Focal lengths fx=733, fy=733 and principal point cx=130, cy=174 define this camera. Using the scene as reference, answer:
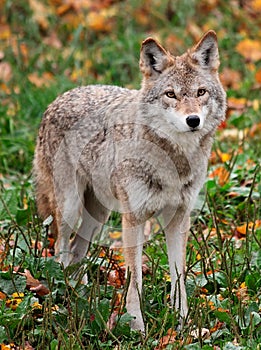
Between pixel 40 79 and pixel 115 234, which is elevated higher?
pixel 40 79

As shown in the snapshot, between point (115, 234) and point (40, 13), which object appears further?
point (40, 13)

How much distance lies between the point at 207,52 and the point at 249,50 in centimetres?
615

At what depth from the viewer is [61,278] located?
17.8 feet

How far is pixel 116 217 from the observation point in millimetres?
6965

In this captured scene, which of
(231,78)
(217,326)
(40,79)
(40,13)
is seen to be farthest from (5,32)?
(217,326)

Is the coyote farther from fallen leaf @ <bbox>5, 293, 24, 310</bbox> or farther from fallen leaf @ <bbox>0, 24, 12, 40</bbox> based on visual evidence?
fallen leaf @ <bbox>0, 24, 12, 40</bbox>

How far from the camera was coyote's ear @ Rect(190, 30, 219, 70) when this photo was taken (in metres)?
5.32

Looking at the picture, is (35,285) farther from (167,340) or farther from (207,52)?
(207,52)

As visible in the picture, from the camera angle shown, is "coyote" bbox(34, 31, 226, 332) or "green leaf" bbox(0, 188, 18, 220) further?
"green leaf" bbox(0, 188, 18, 220)

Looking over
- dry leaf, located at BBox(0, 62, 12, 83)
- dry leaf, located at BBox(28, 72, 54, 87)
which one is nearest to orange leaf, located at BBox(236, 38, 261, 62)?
dry leaf, located at BBox(28, 72, 54, 87)

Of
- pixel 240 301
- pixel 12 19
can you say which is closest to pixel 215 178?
pixel 240 301

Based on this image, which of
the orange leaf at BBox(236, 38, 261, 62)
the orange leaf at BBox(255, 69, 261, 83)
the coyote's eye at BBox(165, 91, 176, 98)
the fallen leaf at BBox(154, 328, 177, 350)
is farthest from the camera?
the orange leaf at BBox(236, 38, 261, 62)

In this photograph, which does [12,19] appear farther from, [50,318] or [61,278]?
[50,318]

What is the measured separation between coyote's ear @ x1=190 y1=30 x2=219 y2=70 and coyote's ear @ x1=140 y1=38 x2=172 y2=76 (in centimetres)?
21
